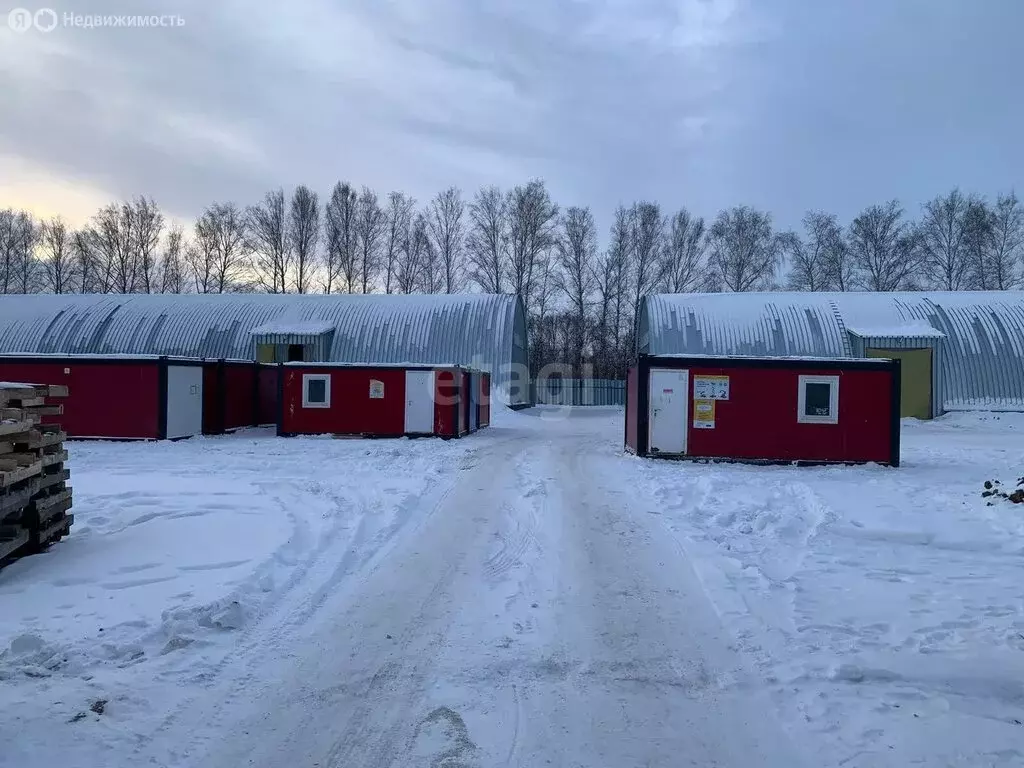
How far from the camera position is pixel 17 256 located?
68375 millimetres

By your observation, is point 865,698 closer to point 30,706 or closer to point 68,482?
point 30,706

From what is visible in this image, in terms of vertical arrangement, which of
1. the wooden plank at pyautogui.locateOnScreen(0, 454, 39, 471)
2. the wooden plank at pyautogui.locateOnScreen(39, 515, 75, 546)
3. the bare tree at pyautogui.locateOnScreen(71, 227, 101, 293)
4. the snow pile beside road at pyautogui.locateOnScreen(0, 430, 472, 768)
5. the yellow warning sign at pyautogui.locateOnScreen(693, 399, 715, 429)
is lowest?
the snow pile beside road at pyautogui.locateOnScreen(0, 430, 472, 768)

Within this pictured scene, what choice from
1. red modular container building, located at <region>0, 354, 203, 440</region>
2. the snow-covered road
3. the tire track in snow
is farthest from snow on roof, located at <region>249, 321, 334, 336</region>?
the snow-covered road

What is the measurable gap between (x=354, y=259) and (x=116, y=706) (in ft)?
205

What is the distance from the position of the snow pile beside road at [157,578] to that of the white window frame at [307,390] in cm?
646

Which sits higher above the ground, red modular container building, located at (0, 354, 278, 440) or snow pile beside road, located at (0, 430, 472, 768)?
red modular container building, located at (0, 354, 278, 440)

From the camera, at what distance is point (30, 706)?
13.5 feet

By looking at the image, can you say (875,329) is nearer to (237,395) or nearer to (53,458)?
(237,395)

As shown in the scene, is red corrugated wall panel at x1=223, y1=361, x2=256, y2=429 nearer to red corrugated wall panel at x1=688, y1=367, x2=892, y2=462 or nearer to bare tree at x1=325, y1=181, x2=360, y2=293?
red corrugated wall panel at x1=688, y1=367, x2=892, y2=462

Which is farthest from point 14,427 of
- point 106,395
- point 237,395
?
point 237,395

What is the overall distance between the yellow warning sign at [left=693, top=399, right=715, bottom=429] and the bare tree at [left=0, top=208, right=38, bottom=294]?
70.0 m

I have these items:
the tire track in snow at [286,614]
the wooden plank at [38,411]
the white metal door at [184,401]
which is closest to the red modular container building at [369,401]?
the white metal door at [184,401]

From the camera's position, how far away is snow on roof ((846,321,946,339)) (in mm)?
33531

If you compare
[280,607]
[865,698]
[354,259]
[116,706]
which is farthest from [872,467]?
[354,259]
